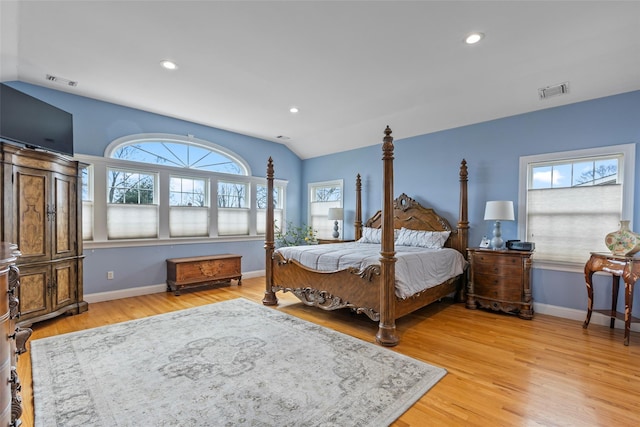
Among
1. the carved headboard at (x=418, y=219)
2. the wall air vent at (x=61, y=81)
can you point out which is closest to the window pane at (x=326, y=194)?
the carved headboard at (x=418, y=219)

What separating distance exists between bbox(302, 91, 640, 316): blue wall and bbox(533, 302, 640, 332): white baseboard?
6 centimetres

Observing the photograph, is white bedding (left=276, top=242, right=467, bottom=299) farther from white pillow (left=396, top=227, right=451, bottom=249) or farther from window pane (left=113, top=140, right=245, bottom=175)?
window pane (left=113, top=140, right=245, bottom=175)

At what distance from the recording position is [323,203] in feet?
21.9

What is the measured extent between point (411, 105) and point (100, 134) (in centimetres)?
452

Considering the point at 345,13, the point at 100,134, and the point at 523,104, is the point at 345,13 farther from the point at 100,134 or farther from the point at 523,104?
the point at 100,134

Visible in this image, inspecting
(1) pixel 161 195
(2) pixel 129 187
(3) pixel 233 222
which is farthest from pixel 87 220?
(3) pixel 233 222

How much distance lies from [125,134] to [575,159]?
6.18m

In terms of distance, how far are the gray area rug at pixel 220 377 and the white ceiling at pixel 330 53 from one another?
9.31ft

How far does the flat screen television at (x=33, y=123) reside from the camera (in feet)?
10.0

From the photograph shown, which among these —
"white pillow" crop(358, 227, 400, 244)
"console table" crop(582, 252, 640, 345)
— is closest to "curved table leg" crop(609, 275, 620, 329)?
"console table" crop(582, 252, 640, 345)

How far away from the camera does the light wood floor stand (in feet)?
6.09

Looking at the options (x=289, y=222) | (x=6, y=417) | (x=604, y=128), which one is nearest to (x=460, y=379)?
(x=6, y=417)

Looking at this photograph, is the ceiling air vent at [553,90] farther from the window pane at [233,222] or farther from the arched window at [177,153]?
the window pane at [233,222]

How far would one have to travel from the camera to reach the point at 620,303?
3.37 meters
